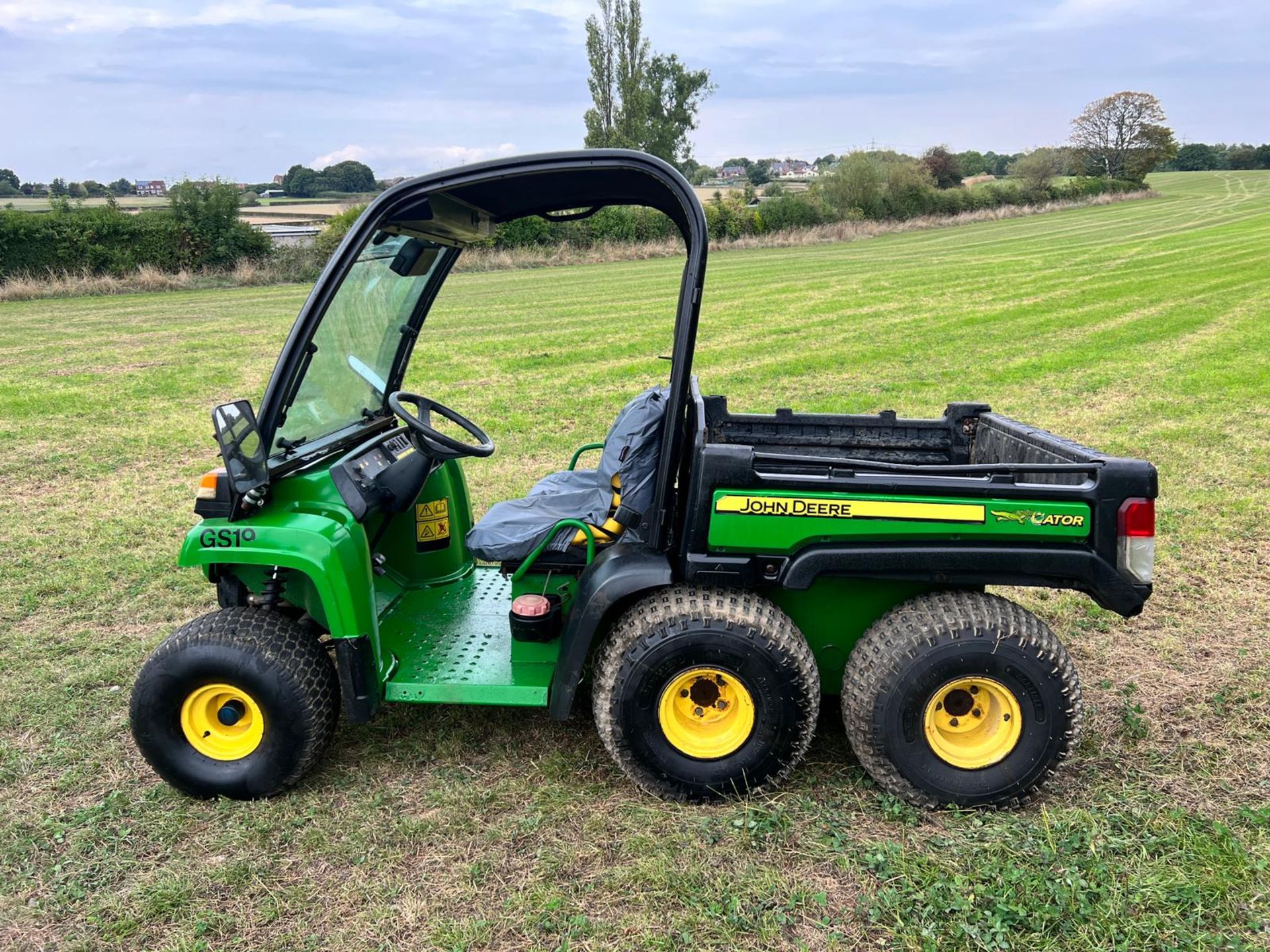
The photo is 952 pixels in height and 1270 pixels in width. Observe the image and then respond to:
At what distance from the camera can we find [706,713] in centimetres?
320

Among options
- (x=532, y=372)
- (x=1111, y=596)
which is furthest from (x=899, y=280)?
(x=1111, y=596)

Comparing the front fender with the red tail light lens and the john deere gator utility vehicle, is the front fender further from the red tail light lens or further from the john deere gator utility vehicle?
the red tail light lens

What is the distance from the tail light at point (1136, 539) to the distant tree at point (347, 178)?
2772cm

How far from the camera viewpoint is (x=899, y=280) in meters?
21.8

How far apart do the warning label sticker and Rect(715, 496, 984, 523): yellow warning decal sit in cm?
156

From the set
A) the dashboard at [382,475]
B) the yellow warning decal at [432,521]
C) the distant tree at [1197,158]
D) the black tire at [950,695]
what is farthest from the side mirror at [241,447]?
the distant tree at [1197,158]

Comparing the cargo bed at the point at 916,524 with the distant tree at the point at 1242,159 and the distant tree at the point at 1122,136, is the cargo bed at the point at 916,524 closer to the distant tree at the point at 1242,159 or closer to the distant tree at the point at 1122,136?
the distant tree at the point at 1122,136

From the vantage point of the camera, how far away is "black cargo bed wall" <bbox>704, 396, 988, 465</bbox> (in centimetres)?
417

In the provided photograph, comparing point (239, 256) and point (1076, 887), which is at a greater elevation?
point (239, 256)

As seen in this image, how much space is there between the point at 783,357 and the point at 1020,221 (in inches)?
1340

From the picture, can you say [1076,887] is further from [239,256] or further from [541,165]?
[239,256]

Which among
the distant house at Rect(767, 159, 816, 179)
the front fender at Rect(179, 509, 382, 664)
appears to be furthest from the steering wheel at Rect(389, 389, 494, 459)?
the distant house at Rect(767, 159, 816, 179)

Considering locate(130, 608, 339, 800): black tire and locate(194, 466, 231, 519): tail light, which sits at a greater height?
locate(194, 466, 231, 519): tail light

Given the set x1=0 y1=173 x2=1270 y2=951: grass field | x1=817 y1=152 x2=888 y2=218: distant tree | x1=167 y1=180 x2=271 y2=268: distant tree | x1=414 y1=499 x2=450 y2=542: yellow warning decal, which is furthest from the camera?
x1=817 y1=152 x2=888 y2=218: distant tree
